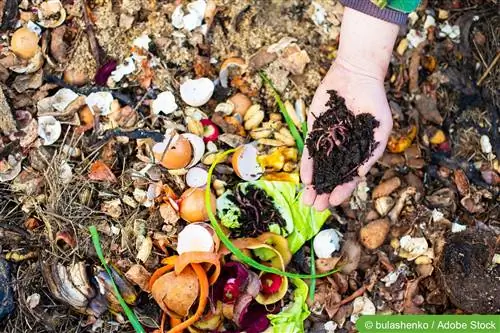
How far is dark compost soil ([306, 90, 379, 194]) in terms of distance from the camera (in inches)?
74.3

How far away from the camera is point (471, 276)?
1.97 m

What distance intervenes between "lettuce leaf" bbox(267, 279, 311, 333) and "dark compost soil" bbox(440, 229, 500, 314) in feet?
1.34

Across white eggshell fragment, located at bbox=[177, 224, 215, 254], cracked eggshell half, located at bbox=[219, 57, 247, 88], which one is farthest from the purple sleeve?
white eggshell fragment, located at bbox=[177, 224, 215, 254]

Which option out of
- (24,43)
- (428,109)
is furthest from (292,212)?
(24,43)

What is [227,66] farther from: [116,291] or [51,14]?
[116,291]

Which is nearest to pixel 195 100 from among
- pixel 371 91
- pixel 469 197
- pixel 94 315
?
pixel 371 91

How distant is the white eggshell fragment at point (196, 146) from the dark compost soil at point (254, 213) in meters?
0.15

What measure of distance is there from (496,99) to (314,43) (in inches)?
24.7

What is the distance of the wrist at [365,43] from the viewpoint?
74.3 inches

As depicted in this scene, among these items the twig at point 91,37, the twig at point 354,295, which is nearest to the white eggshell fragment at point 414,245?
the twig at point 354,295

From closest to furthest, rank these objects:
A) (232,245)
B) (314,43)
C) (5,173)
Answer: (232,245) → (5,173) → (314,43)

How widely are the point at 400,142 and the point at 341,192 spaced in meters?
0.32

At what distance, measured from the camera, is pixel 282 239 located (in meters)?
1.97

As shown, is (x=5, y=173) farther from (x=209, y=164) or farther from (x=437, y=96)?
(x=437, y=96)
